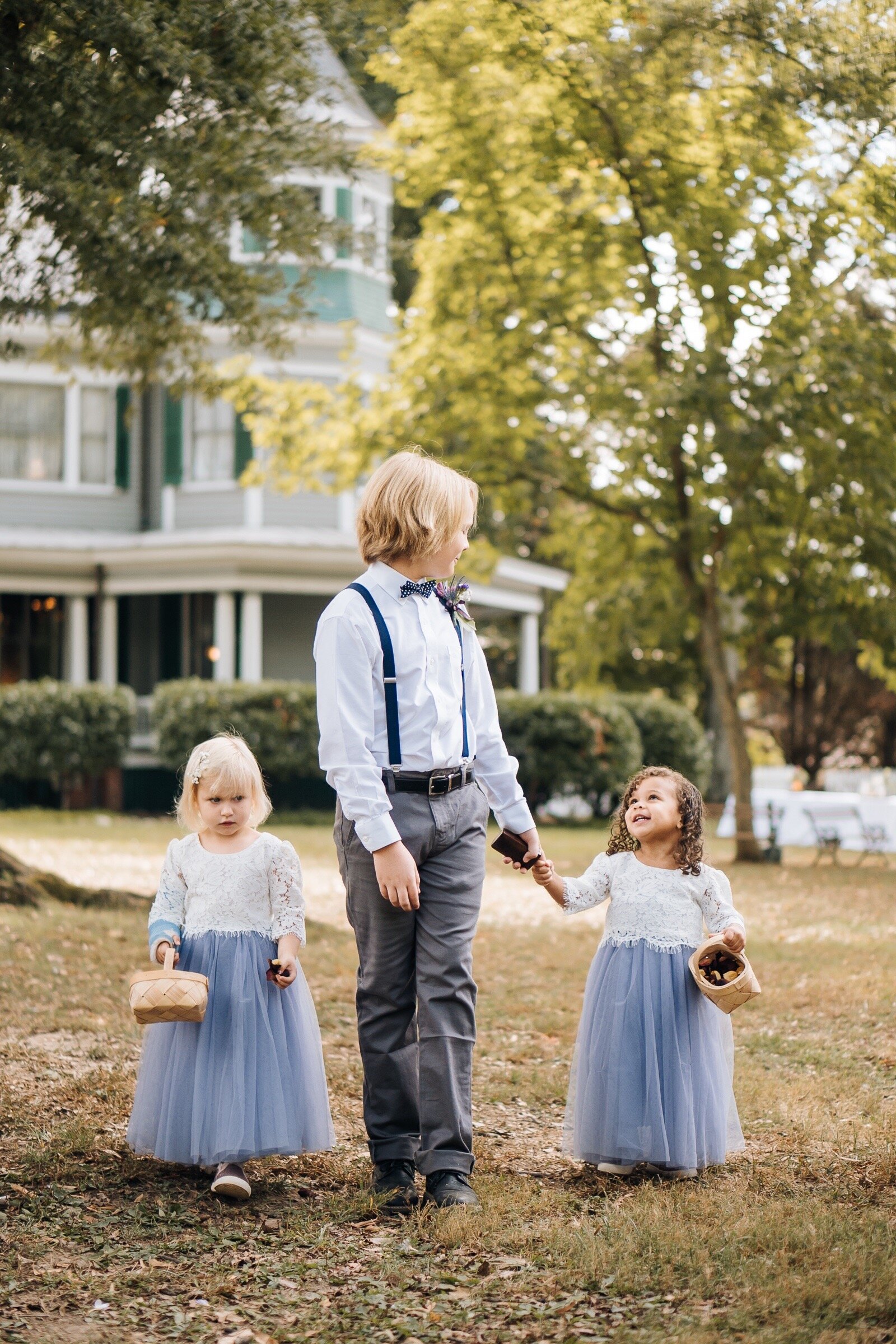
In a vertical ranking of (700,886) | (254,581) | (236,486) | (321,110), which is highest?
(321,110)

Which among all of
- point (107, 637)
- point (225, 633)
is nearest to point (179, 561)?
point (225, 633)

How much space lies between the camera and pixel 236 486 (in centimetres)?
2119

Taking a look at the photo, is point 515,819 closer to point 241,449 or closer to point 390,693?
point 390,693

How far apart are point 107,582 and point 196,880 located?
17806 mm

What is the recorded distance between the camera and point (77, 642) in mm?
21531

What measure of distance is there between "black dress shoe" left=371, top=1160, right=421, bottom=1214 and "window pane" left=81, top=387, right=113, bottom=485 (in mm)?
19165

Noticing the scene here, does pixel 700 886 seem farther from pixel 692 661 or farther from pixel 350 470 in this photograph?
pixel 692 661

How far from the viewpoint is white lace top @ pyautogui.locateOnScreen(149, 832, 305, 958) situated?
439cm

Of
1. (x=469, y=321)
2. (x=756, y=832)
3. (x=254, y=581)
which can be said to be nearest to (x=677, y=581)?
(x=469, y=321)

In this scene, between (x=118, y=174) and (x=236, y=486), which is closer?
(x=118, y=174)

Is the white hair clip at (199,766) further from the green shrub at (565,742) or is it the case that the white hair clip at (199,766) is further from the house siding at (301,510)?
the house siding at (301,510)

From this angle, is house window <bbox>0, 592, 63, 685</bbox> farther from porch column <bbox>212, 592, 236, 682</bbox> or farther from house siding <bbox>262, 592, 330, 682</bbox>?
house siding <bbox>262, 592, 330, 682</bbox>

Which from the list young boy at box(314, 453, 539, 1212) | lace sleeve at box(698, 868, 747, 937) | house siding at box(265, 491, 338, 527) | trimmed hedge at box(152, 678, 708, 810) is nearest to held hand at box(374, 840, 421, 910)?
young boy at box(314, 453, 539, 1212)

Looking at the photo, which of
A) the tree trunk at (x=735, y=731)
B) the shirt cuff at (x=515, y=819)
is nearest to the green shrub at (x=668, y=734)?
the tree trunk at (x=735, y=731)
